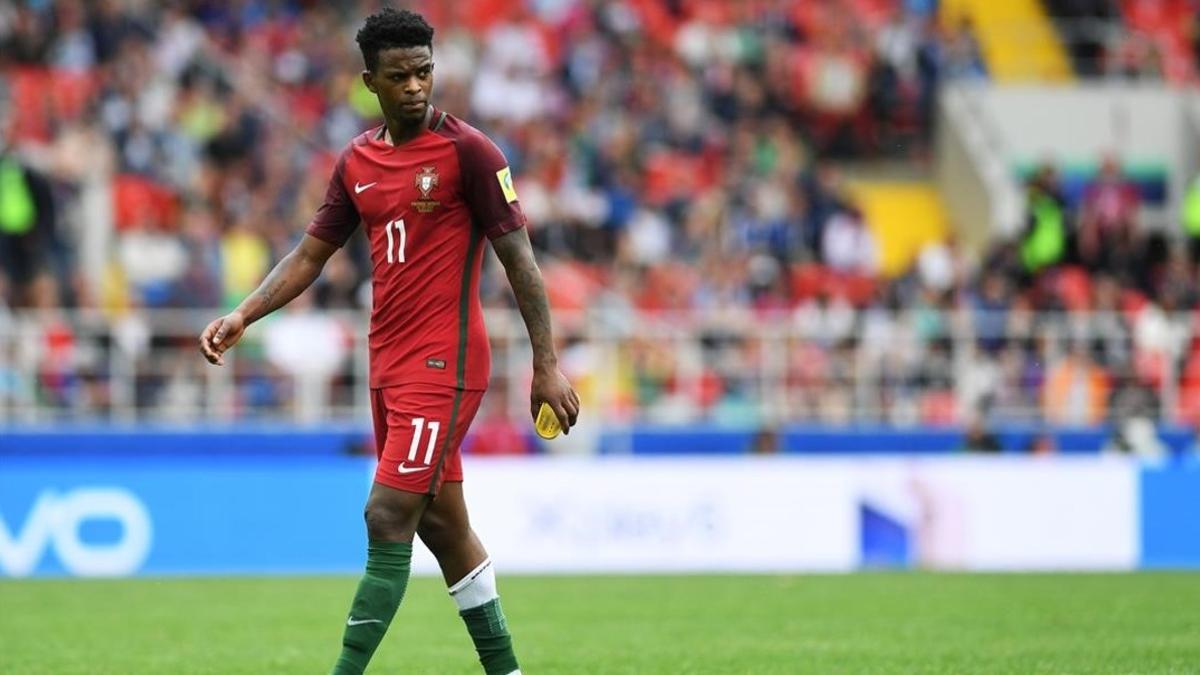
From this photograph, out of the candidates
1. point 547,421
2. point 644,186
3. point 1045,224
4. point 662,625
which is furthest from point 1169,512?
point 547,421

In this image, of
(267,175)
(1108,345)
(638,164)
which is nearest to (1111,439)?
(1108,345)

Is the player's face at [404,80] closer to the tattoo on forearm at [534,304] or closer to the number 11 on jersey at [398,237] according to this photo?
the number 11 on jersey at [398,237]

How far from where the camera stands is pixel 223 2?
86.4ft

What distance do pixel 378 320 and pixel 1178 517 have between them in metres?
12.5

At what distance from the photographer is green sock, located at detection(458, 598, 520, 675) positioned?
7.99m

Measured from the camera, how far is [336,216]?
8.05 meters

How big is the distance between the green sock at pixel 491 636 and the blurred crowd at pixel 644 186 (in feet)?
43.3

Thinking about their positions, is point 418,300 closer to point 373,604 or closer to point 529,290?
point 529,290

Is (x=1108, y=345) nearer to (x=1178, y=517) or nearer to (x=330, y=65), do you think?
(x=1178, y=517)

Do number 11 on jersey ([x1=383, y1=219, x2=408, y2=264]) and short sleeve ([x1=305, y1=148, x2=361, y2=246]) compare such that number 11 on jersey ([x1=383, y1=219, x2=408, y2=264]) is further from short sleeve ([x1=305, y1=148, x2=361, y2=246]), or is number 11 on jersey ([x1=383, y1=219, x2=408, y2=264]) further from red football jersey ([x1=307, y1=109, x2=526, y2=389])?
short sleeve ([x1=305, y1=148, x2=361, y2=246])

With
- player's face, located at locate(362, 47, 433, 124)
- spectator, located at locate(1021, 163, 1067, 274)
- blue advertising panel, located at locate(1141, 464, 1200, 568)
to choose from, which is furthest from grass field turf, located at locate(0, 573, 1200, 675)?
spectator, located at locate(1021, 163, 1067, 274)

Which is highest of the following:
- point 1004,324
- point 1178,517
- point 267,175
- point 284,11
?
point 284,11

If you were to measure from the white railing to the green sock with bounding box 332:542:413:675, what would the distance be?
42.7 feet

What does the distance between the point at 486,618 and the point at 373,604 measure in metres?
0.58
